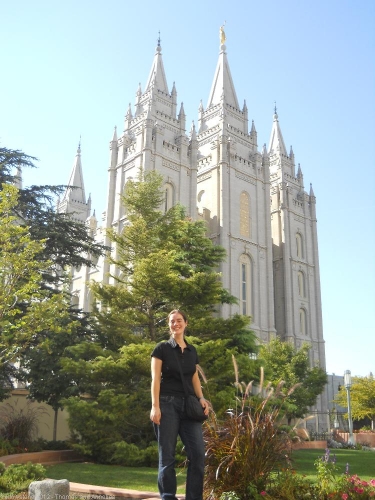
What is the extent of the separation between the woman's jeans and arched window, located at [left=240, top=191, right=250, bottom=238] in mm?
36457

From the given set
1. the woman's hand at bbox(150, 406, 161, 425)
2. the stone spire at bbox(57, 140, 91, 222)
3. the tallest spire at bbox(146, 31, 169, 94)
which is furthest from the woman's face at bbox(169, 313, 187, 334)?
the stone spire at bbox(57, 140, 91, 222)

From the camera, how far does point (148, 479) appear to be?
8492 mm

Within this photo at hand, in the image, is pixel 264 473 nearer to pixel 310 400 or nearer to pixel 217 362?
pixel 217 362

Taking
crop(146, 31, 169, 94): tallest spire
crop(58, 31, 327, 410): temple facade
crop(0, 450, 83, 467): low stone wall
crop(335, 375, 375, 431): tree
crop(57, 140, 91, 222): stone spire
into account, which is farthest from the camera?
crop(57, 140, 91, 222): stone spire

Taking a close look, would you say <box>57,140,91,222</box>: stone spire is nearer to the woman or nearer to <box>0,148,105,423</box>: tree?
<box>0,148,105,423</box>: tree

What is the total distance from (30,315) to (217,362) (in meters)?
4.50

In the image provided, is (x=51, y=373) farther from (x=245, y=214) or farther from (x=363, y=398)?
(x=245, y=214)

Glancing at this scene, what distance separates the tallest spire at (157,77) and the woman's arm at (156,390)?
41.2 m

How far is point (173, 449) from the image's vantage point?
430 centimetres

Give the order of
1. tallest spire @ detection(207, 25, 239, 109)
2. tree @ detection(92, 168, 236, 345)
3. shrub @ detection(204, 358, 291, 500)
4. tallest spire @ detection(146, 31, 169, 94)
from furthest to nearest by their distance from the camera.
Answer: tallest spire @ detection(207, 25, 239, 109) → tallest spire @ detection(146, 31, 169, 94) → tree @ detection(92, 168, 236, 345) → shrub @ detection(204, 358, 291, 500)

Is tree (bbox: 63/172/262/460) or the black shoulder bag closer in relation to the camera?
the black shoulder bag

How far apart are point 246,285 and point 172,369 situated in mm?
35653

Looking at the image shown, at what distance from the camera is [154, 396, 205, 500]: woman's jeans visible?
13.9ft

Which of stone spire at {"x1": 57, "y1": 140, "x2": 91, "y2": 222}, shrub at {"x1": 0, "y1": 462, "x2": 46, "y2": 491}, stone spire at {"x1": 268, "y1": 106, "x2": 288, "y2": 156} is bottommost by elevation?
shrub at {"x1": 0, "y1": 462, "x2": 46, "y2": 491}
